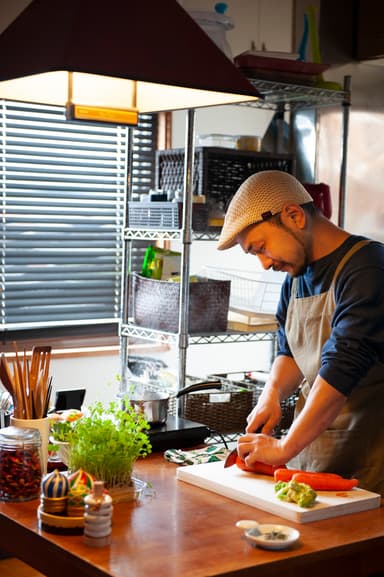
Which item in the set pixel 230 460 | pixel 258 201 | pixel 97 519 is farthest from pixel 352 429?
pixel 97 519

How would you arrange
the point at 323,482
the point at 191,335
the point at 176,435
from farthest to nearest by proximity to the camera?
the point at 191,335
the point at 176,435
the point at 323,482

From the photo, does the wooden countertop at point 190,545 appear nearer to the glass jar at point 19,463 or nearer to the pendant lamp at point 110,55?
the glass jar at point 19,463

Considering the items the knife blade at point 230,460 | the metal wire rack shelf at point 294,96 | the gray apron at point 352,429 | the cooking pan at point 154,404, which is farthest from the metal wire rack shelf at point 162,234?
the knife blade at point 230,460

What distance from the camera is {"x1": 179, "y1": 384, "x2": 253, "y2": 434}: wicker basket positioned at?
3973 millimetres

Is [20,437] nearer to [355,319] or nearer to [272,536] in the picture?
[272,536]

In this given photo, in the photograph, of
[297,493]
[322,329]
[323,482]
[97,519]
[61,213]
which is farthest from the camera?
[61,213]

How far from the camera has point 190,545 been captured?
1.93 meters

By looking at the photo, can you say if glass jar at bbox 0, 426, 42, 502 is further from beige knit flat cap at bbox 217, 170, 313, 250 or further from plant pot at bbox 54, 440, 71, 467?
beige knit flat cap at bbox 217, 170, 313, 250

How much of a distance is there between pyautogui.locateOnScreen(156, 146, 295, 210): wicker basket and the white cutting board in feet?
5.80

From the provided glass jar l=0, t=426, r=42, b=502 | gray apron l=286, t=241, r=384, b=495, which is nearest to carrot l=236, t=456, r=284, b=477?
gray apron l=286, t=241, r=384, b=495

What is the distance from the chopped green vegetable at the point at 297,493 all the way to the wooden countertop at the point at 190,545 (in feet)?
0.18

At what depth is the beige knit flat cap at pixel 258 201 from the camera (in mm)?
2494

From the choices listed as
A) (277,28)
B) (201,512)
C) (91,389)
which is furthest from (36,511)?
(277,28)

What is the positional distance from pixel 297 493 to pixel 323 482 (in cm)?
14
